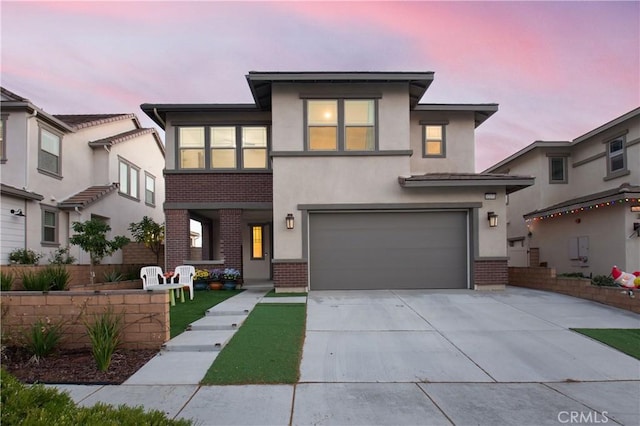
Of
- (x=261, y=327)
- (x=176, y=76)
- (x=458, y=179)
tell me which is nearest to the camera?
(x=261, y=327)

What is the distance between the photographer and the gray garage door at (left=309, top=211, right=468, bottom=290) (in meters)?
11.9

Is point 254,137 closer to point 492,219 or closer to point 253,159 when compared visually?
point 253,159

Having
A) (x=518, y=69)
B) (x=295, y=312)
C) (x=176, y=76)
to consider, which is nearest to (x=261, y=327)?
(x=295, y=312)

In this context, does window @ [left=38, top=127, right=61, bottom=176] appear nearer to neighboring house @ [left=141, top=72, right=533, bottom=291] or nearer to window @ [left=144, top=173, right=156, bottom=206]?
window @ [left=144, top=173, right=156, bottom=206]

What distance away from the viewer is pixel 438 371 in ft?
17.9

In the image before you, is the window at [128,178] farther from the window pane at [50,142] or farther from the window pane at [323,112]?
the window pane at [323,112]

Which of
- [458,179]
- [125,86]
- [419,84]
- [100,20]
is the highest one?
[125,86]

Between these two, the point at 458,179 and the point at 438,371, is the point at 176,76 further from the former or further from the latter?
the point at 438,371

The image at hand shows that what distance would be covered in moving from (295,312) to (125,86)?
57.9 ft

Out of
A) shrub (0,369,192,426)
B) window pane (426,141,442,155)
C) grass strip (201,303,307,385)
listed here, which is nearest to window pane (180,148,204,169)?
grass strip (201,303,307,385)

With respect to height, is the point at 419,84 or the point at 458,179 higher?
the point at 419,84

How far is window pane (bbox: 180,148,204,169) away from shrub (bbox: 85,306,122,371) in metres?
8.35

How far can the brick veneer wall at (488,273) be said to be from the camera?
1166 cm

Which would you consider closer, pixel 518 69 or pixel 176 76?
pixel 518 69
